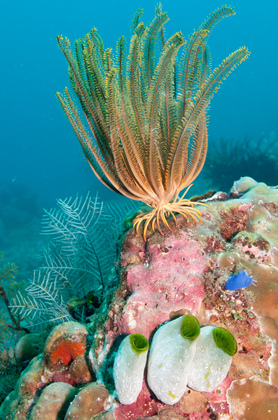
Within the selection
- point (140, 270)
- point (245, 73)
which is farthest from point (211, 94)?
point (245, 73)

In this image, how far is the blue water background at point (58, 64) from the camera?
84.8m

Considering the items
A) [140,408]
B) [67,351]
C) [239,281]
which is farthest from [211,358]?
[67,351]

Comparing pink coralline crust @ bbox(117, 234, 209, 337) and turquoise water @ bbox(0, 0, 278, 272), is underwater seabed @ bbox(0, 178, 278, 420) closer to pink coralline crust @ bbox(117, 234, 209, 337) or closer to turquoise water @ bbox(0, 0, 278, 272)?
pink coralline crust @ bbox(117, 234, 209, 337)

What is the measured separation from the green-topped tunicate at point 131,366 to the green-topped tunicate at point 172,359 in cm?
10

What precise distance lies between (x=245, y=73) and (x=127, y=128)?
115158 millimetres

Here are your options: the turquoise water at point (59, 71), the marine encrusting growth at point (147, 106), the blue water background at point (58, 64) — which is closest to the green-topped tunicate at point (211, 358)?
the marine encrusting growth at point (147, 106)

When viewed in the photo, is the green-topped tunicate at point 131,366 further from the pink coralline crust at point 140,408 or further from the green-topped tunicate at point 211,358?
the green-topped tunicate at point 211,358

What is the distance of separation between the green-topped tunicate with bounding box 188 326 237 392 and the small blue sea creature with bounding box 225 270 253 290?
1.33 ft

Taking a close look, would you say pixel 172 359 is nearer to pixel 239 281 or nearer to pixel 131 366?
pixel 131 366

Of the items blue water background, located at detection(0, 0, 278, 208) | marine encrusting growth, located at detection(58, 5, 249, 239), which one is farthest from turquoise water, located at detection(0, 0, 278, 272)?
marine encrusting growth, located at detection(58, 5, 249, 239)

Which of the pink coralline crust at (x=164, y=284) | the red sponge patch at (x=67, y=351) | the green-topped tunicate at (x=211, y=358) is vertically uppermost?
the pink coralline crust at (x=164, y=284)

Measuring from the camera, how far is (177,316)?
2209 millimetres

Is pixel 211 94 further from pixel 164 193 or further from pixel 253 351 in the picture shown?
pixel 253 351

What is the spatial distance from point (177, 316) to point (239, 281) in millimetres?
605
